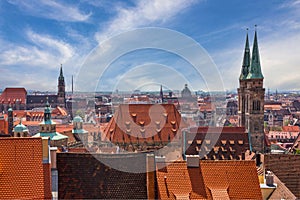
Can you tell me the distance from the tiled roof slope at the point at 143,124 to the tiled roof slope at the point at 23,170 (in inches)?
869

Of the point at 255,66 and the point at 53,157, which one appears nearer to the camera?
the point at 53,157

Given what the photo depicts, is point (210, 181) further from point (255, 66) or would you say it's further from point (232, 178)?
point (255, 66)

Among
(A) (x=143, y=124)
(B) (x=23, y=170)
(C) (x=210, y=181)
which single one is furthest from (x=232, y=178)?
(A) (x=143, y=124)

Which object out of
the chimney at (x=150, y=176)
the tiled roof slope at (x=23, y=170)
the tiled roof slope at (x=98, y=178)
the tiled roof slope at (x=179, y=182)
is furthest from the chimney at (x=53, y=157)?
the tiled roof slope at (x=179, y=182)

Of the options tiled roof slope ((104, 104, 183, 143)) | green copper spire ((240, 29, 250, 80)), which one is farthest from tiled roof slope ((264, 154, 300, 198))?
green copper spire ((240, 29, 250, 80))

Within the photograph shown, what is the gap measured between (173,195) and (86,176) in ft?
12.8

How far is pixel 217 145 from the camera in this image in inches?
1262

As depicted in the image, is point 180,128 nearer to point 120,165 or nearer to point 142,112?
point 142,112

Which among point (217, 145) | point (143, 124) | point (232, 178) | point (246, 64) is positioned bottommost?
point (217, 145)

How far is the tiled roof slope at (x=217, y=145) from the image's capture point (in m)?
31.5

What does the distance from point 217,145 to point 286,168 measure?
1427 cm

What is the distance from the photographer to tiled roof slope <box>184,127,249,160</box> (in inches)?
1240

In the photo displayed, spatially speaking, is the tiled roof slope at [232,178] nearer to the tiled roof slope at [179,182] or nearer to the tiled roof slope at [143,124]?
the tiled roof slope at [179,182]

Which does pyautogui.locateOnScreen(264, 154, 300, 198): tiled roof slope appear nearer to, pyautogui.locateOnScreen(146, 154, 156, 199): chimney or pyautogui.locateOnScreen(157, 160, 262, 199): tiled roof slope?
pyautogui.locateOnScreen(157, 160, 262, 199): tiled roof slope
